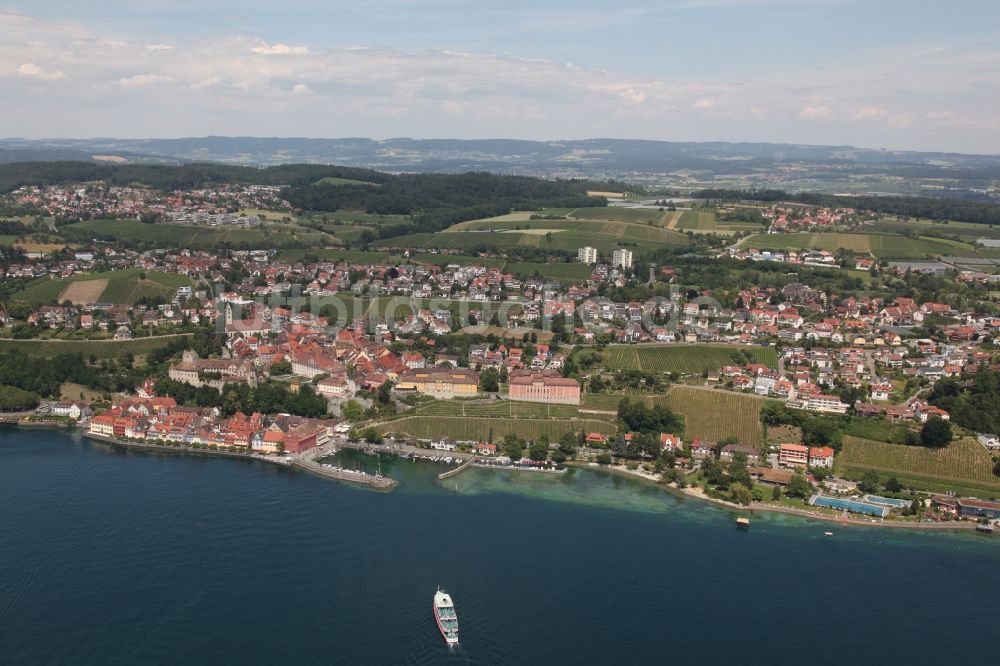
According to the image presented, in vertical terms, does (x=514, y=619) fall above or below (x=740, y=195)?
below

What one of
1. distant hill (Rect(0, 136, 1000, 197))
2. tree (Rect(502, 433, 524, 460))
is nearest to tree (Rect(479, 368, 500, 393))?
tree (Rect(502, 433, 524, 460))

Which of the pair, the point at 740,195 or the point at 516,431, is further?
the point at 740,195

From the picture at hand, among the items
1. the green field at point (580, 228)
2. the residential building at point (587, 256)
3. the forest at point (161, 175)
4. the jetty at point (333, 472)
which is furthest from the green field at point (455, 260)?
the forest at point (161, 175)

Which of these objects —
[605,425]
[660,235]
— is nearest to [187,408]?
[605,425]

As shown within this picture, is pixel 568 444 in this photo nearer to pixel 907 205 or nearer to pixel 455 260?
pixel 455 260

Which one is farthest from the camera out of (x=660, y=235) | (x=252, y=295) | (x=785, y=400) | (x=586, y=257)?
(x=660, y=235)

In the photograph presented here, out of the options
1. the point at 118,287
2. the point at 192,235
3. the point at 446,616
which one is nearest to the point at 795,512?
the point at 446,616

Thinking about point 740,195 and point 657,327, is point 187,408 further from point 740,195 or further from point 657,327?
point 740,195
